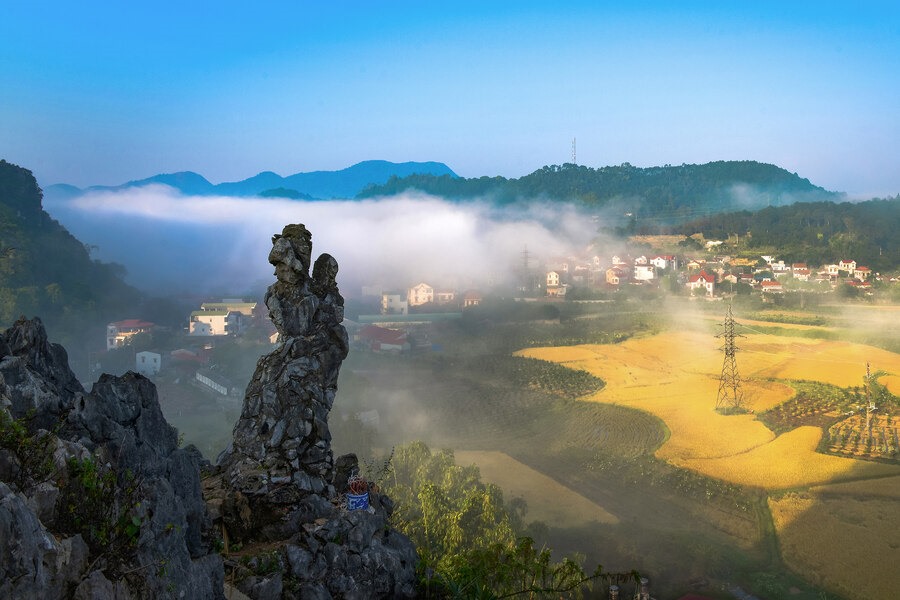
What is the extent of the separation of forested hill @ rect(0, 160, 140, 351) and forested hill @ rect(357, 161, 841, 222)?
75536 mm

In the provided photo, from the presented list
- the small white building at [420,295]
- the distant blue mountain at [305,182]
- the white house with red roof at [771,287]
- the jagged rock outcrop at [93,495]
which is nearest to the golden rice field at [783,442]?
the white house with red roof at [771,287]

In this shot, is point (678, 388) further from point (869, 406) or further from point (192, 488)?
point (192, 488)

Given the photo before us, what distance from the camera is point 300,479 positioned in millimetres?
8070

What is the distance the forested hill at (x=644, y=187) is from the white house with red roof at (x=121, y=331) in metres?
79.0

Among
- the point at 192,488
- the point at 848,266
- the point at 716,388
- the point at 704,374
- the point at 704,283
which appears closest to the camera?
the point at 192,488

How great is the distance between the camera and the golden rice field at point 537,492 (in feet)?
63.9

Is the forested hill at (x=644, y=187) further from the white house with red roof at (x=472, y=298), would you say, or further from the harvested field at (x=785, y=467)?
the harvested field at (x=785, y=467)

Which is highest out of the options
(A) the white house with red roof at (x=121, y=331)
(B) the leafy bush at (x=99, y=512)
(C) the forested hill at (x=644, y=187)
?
(C) the forested hill at (x=644, y=187)

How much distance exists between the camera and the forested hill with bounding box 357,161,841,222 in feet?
357

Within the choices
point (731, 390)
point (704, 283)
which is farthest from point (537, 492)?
point (704, 283)

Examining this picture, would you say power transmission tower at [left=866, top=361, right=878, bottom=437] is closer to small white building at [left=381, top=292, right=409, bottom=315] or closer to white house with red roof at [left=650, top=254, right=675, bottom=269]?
small white building at [left=381, top=292, right=409, bottom=315]

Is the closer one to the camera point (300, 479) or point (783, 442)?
point (300, 479)

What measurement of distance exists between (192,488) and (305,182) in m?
153

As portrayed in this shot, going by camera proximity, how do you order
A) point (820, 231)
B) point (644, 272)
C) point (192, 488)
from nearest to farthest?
point (192, 488), point (644, 272), point (820, 231)
